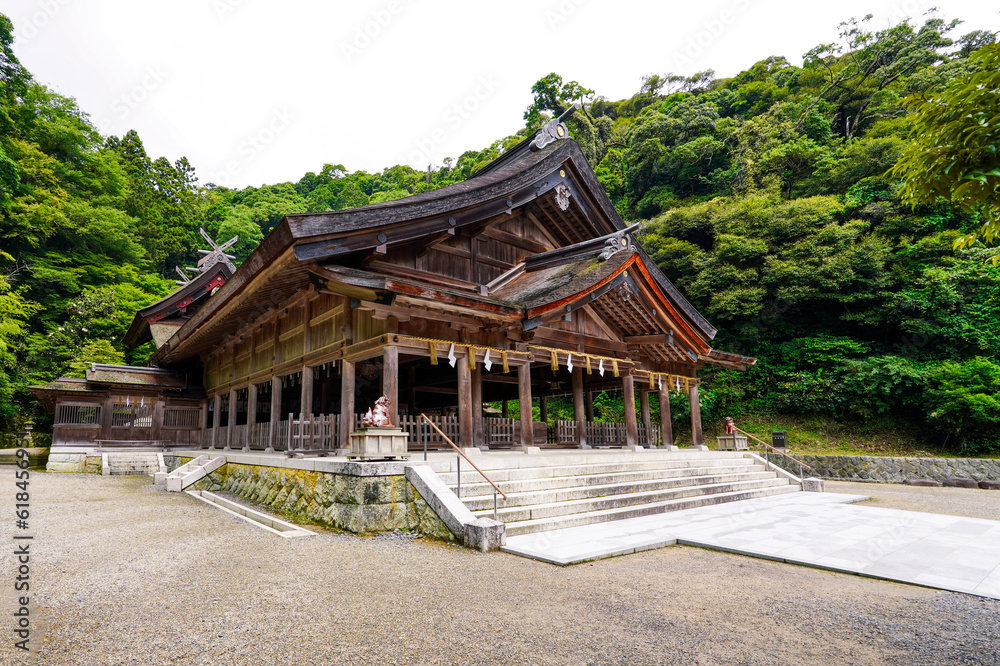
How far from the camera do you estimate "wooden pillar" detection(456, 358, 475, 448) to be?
33.3 ft

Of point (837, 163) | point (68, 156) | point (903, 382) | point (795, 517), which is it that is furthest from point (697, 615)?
point (68, 156)

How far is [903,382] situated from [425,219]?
829 inches

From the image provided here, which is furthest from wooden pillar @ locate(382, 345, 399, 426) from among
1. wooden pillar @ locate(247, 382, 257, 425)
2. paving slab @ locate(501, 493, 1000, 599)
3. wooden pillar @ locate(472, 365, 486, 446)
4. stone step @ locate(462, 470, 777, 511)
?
wooden pillar @ locate(247, 382, 257, 425)

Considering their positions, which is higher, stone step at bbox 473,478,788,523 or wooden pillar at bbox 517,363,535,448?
wooden pillar at bbox 517,363,535,448

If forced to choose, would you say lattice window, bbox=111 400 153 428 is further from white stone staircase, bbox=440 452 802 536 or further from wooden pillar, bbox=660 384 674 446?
wooden pillar, bbox=660 384 674 446

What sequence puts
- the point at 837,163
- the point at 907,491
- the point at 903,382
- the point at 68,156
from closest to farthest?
the point at 907,491 → the point at 903,382 → the point at 837,163 → the point at 68,156

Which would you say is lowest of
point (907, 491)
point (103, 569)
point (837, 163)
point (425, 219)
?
point (907, 491)

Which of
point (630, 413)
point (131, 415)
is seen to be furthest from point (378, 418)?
point (131, 415)

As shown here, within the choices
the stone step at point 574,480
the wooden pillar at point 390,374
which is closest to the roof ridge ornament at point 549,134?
the wooden pillar at point 390,374

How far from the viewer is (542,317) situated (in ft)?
36.0

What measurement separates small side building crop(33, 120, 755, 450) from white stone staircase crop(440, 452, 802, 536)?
1.67 metres

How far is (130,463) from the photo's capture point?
59.2 ft

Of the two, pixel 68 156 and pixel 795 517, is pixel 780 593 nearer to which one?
pixel 795 517

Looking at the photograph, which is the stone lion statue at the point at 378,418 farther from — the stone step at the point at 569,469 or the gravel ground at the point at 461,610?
the gravel ground at the point at 461,610
